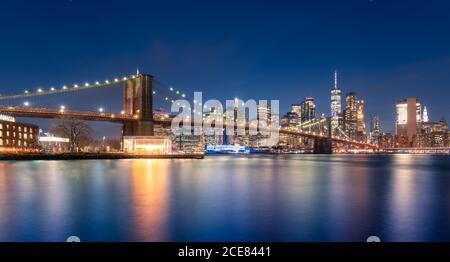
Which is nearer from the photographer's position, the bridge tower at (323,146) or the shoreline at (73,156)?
the shoreline at (73,156)

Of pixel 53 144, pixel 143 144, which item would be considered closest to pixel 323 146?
Result: pixel 143 144

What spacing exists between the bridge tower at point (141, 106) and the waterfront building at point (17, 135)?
82.4 feet

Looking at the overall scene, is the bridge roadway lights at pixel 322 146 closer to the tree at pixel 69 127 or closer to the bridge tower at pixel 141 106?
the bridge tower at pixel 141 106

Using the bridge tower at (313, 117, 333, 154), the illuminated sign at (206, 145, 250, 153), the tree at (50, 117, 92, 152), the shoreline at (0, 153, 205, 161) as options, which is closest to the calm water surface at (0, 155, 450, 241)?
the shoreline at (0, 153, 205, 161)

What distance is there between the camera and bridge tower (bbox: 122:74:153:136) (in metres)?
59.1

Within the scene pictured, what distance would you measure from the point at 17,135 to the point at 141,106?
38225 mm

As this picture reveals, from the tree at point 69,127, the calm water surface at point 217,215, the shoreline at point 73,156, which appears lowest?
the calm water surface at point 217,215

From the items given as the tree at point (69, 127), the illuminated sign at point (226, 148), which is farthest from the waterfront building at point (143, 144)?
the illuminated sign at point (226, 148)

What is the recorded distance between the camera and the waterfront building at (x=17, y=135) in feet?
250

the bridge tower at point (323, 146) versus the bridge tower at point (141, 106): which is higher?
the bridge tower at point (141, 106)

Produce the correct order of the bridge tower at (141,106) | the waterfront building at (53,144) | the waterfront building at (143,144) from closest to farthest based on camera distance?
the bridge tower at (141,106) → the waterfront building at (143,144) → the waterfront building at (53,144)

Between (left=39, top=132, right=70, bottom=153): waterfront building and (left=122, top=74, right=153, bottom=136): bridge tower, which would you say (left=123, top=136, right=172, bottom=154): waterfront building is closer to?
(left=122, top=74, right=153, bottom=136): bridge tower
